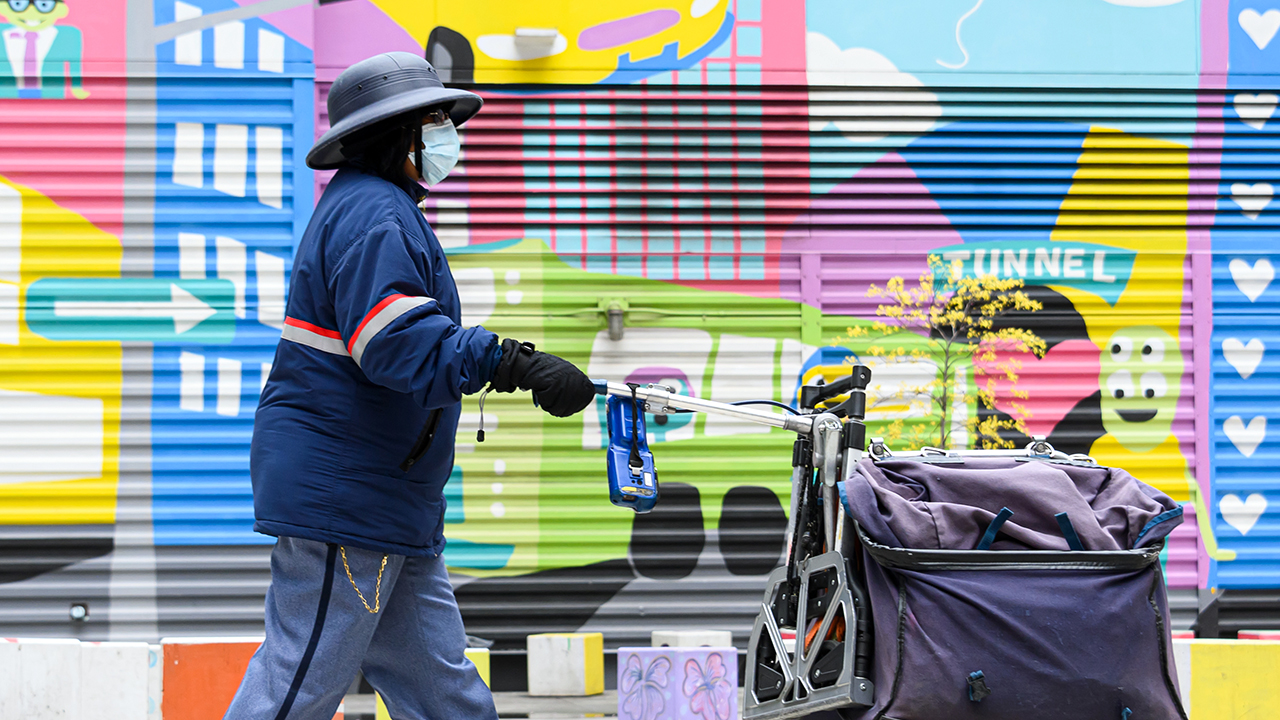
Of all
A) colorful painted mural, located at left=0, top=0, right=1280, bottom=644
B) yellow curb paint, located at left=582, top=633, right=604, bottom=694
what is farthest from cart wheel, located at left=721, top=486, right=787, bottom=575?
yellow curb paint, located at left=582, top=633, right=604, bottom=694

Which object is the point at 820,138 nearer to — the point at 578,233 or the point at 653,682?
Answer: the point at 578,233

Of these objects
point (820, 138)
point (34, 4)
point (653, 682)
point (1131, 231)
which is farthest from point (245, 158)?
point (1131, 231)

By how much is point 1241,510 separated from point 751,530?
343 centimetres

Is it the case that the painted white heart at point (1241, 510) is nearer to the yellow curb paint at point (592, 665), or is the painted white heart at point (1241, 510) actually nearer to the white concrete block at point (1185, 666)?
the white concrete block at point (1185, 666)

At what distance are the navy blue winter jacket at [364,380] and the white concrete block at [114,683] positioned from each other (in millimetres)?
2320

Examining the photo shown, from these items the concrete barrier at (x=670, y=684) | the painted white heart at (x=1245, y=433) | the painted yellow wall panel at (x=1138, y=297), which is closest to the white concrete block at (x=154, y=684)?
the concrete barrier at (x=670, y=684)

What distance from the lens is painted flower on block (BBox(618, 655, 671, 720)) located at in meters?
4.66

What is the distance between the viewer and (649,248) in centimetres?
701

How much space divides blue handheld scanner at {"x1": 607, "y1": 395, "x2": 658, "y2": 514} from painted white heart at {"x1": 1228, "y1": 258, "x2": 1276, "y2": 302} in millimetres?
5977

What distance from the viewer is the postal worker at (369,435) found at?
8.46 ft

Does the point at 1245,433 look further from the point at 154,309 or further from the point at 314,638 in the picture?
the point at 154,309

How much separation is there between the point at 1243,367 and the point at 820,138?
134 inches

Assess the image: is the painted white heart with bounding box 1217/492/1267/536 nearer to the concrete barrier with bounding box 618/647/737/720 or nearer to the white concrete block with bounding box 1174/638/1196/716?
the white concrete block with bounding box 1174/638/1196/716

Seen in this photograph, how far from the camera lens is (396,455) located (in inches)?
109
